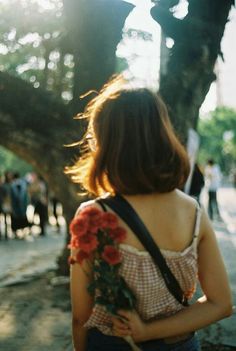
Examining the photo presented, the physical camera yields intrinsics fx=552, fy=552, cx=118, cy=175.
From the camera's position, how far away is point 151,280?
175 centimetres

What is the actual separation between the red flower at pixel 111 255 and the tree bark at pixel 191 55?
4189mm

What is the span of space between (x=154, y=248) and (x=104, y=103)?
0.50 m

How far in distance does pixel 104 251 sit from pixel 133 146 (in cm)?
35

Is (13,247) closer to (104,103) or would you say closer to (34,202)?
(34,202)

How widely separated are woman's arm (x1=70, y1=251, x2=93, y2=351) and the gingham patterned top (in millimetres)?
29

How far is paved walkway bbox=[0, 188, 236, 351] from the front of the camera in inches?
195

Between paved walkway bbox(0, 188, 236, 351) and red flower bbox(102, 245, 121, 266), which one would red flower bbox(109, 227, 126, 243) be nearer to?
red flower bbox(102, 245, 121, 266)

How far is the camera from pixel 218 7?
5734 millimetres

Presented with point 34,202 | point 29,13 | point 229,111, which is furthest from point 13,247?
point 229,111

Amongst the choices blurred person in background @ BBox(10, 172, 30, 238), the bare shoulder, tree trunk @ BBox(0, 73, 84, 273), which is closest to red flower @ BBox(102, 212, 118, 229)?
the bare shoulder

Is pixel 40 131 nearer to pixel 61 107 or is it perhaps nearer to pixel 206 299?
pixel 61 107

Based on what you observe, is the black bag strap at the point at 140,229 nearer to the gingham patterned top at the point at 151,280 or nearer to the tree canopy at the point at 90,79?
the gingham patterned top at the point at 151,280

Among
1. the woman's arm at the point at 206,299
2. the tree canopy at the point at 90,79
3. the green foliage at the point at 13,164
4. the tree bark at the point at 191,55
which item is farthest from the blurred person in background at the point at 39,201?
the green foliage at the point at 13,164

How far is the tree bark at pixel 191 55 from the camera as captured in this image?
571 cm
